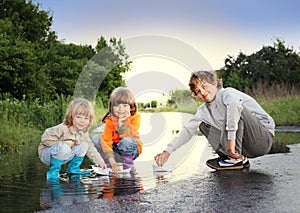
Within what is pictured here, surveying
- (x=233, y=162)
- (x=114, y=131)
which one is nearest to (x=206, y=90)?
(x=233, y=162)

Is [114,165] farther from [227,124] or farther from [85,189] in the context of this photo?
[227,124]

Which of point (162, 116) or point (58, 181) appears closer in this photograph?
point (58, 181)

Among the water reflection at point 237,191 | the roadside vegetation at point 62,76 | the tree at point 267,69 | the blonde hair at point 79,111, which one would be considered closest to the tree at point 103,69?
the roadside vegetation at point 62,76

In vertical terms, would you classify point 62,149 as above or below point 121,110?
below

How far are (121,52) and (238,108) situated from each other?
1653 mm

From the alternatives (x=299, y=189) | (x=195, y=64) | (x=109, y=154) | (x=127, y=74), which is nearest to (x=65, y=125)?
(x=109, y=154)

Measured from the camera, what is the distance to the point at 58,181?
15.8ft

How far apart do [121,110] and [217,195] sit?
70.6 inches

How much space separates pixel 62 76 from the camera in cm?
2448

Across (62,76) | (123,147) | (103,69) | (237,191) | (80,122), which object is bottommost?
(237,191)

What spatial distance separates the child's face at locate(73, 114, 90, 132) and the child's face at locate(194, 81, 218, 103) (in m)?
1.11

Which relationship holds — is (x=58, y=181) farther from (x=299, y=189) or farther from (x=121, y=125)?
(x=299, y=189)

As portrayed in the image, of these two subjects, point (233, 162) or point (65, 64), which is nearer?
point (233, 162)

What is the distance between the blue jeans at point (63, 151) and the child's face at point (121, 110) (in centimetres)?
44
